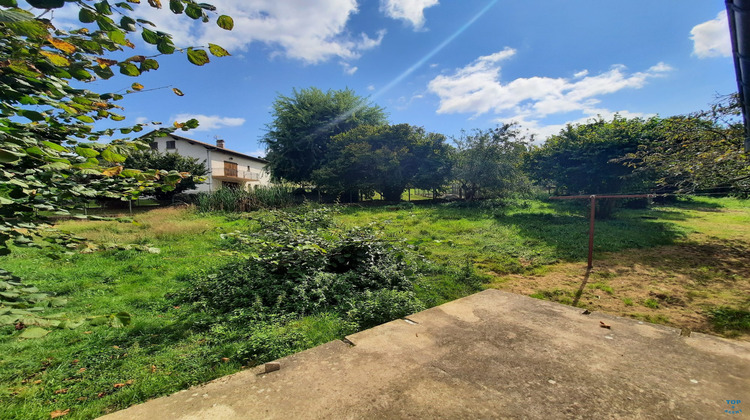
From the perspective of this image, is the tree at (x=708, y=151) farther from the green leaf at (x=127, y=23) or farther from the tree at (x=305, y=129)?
the tree at (x=305, y=129)

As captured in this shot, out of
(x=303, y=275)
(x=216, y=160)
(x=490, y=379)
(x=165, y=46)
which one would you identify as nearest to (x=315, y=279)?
(x=303, y=275)

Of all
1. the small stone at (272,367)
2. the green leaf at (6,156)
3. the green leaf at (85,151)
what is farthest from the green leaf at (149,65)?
the small stone at (272,367)

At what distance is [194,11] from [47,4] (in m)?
0.41

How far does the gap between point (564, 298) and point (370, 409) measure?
3.61 meters

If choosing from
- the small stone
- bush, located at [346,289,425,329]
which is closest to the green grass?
bush, located at [346,289,425,329]

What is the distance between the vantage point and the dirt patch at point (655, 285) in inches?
143

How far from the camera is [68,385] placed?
2.06 metres

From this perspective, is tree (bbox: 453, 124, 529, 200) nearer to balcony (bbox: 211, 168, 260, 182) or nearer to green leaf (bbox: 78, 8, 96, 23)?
green leaf (bbox: 78, 8, 96, 23)

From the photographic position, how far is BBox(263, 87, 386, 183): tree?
20172mm

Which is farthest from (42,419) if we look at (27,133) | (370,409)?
(370,409)

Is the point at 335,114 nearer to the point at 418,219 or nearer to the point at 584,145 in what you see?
the point at 418,219

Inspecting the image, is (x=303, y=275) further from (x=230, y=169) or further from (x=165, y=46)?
(x=230, y=169)

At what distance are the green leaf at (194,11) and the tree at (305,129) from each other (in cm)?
1907

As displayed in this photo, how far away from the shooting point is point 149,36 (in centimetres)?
113
